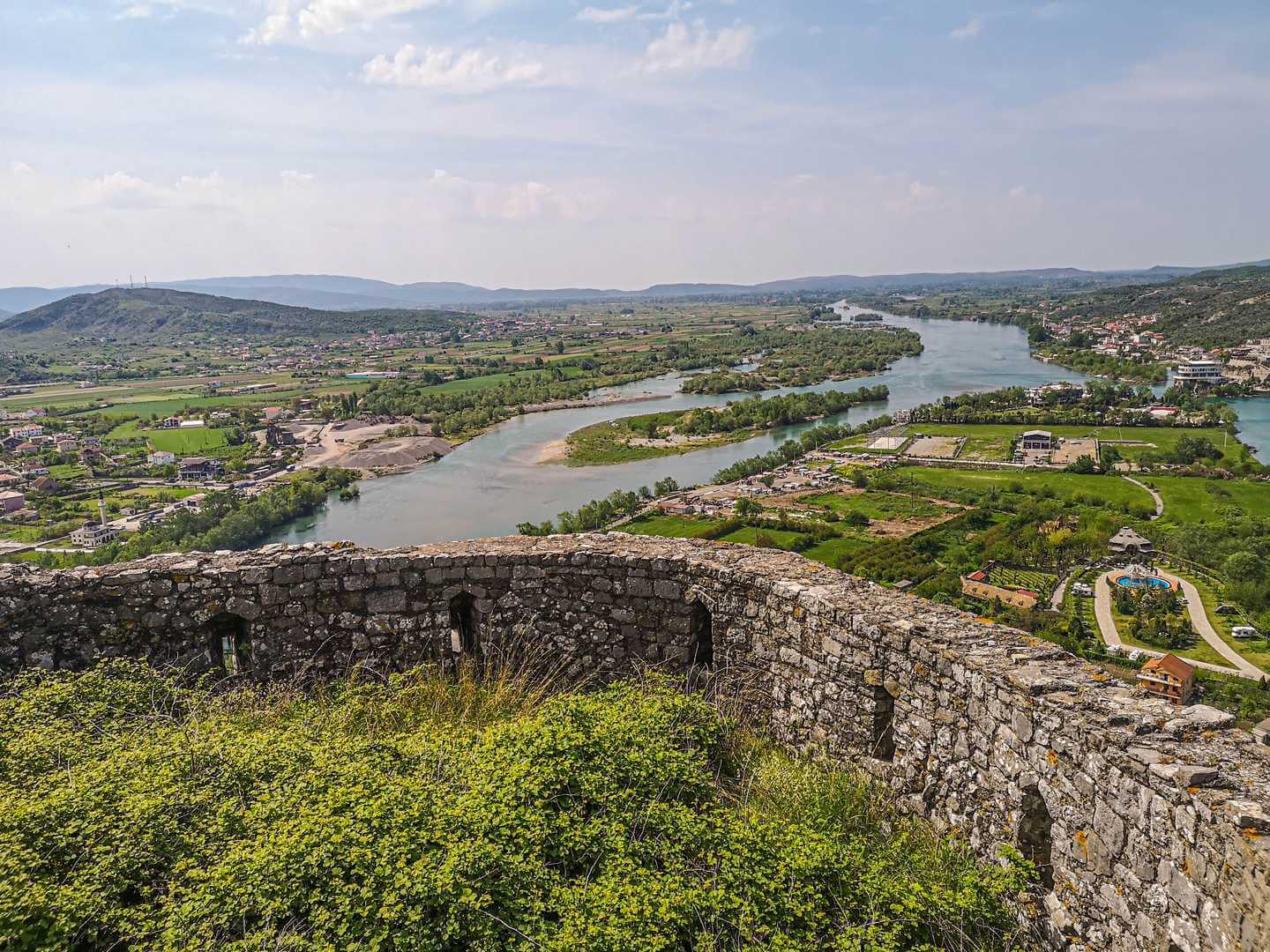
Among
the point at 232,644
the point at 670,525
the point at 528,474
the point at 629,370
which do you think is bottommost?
the point at 670,525

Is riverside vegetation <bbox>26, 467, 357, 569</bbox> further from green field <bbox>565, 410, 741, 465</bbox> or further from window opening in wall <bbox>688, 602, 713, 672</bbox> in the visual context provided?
window opening in wall <bbox>688, 602, 713, 672</bbox>

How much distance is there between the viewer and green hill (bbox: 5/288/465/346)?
167750 millimetres

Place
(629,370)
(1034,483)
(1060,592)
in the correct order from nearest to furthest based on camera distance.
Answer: (1060,592) → (1034,483) → (629,370)

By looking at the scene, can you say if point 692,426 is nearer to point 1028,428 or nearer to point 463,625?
point 1028,428

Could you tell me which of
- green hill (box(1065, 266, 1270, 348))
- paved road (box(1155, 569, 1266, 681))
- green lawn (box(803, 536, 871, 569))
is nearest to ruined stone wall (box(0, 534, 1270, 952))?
paved road (box(1155, 569, 1266, 681))

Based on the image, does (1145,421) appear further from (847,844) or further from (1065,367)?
(847,844)

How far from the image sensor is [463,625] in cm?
648

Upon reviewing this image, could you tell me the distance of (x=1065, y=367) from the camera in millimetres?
103812

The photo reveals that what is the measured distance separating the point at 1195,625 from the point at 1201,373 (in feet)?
235

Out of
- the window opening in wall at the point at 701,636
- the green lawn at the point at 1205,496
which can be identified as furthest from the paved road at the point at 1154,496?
the window opening in wall at the point at 701,636

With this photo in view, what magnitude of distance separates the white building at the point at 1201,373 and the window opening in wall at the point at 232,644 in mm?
101300

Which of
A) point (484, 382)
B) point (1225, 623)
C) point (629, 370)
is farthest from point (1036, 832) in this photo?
point (629, 370)

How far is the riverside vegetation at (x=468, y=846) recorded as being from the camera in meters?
2.91

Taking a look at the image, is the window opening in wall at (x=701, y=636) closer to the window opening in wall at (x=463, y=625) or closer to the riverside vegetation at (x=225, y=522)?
the window opening in wall at (x=463, y=625)
